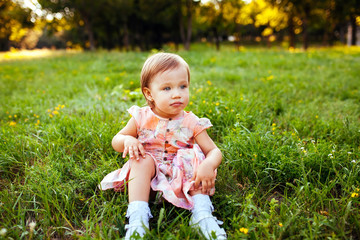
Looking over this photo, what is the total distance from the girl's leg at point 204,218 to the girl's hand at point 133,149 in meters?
0.49

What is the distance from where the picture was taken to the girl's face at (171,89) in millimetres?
1842

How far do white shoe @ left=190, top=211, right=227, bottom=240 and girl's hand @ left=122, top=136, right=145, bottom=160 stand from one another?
1.91 ft

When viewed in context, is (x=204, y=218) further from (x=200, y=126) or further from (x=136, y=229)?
(x=200, y=126)

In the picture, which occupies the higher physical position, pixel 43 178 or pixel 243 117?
pixel 243 117

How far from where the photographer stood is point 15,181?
2.17 metres

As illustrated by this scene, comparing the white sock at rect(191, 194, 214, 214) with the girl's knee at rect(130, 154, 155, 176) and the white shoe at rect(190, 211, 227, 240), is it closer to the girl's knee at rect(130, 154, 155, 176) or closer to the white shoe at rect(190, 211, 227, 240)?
the white shoe at rect(190, 211, 227, 240)

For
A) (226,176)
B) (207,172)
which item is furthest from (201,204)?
(226,176)

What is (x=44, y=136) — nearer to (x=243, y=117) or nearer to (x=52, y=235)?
(x=52, y=235)

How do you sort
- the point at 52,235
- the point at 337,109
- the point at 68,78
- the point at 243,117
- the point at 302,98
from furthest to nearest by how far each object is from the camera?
the point at 68,78 → the point at 302,98 → the point at 337,109 → the point at 243,117 → the point at 52,235

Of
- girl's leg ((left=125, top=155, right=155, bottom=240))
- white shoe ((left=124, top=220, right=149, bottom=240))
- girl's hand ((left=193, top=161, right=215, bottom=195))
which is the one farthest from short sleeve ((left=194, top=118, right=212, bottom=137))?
white shoe ((left=124, top=220, right=149, bottom=240))

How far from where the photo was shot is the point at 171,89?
6.11 feet

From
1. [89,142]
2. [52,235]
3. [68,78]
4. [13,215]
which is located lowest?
[52,235]

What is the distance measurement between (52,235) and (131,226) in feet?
1.89

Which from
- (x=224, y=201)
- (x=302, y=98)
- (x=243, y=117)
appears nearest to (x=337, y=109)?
(x=302, y=98)
